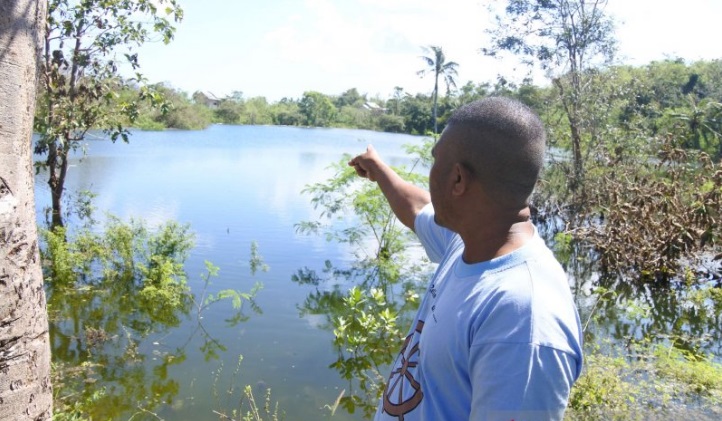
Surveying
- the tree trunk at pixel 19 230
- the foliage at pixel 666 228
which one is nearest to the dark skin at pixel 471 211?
the tree trunk at pixel 19 230

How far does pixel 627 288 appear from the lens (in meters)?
9.49

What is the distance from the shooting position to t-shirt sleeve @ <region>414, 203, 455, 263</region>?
1840 mm

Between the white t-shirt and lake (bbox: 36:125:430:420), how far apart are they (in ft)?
12.6

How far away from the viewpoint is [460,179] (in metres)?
1.29

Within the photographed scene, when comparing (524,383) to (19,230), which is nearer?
(524,383)

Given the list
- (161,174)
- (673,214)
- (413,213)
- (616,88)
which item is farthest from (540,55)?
(413,213)

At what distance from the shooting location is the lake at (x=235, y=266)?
540 cm

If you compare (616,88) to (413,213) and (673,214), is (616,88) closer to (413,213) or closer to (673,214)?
(673,214)

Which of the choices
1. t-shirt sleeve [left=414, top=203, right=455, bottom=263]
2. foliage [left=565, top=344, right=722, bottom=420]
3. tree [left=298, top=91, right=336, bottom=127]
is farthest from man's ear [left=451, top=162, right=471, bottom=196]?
tree [left=298, top=91, right=336, bottom=127]

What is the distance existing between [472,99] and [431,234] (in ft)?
92.3

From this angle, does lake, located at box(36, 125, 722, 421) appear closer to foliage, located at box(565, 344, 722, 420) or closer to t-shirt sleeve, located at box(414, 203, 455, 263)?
foliage, located at box(565, 344, 722, 420)

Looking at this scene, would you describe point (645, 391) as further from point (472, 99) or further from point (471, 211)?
point (472, 99)

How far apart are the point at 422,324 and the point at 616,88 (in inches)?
545

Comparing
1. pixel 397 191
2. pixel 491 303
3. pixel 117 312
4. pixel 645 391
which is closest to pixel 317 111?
pixel 117 312
